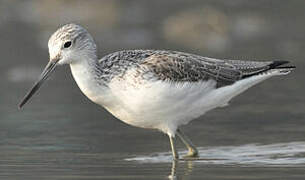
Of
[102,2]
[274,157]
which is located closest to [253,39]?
[102,2]

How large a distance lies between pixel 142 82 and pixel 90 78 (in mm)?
718

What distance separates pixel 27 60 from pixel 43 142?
30.2 ft

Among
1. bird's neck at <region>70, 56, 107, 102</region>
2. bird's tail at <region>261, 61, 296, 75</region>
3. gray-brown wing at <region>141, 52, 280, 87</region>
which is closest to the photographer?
bird's neck at <region>70, 56, 107, 102</region>

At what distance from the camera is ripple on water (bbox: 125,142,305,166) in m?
14.2

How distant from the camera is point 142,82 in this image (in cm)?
1438

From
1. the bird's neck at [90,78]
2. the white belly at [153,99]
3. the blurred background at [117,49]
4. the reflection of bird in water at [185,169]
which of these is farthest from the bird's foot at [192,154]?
the bird's neck at [90,78]

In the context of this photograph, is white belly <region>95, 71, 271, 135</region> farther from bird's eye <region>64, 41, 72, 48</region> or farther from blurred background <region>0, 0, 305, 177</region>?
bird's eye <region>64, 41, 72, 48</region>

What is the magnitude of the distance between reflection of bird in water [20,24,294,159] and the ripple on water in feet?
1.01

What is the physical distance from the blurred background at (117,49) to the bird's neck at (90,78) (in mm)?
903

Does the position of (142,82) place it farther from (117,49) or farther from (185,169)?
(117,49)

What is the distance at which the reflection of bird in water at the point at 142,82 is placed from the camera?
47.1 ft

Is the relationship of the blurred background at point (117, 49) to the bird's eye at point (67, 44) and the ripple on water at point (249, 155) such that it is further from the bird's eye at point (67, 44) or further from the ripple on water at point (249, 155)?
the bird's eye at point (67, 44)

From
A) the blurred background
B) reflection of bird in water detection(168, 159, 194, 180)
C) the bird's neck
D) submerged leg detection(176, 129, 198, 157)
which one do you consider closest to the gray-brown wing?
the bird's neck

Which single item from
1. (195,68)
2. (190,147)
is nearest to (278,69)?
(195,68)
